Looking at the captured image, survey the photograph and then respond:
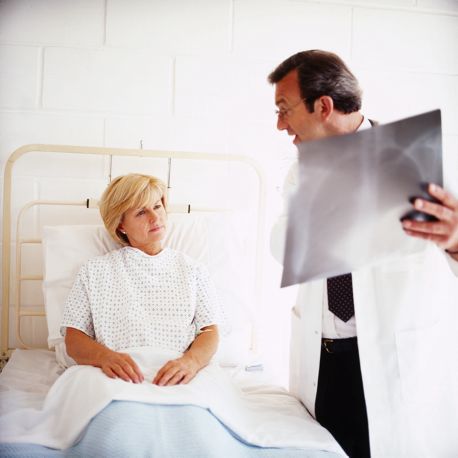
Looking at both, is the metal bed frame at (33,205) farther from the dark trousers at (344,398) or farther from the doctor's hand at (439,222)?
the doctor's hand at (439,222)

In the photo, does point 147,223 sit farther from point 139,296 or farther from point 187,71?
point 187,71

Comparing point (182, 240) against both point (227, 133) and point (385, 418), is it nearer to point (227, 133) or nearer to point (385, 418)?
point (227, 133)

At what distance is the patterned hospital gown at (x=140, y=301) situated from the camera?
1195mm

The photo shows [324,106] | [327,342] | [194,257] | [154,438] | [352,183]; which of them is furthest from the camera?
[194,257]

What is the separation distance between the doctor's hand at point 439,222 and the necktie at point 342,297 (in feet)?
1.14

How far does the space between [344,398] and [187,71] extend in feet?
3.55

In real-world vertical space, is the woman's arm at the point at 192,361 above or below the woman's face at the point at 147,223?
below

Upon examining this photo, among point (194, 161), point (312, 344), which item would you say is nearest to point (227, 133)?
point (194, 161)

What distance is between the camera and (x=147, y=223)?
1.30 m

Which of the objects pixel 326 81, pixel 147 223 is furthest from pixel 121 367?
pixel 326 81

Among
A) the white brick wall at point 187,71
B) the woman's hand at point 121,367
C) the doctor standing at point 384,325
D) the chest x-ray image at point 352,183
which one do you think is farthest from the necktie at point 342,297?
the white brick wall at point 187,71

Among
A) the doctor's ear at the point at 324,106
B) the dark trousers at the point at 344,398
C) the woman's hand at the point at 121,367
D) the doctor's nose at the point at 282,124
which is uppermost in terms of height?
the doctor's ear at the point at 324,106

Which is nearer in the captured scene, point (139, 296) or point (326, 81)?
point (326, 81)

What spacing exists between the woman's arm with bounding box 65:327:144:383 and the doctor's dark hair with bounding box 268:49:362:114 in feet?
2.20
